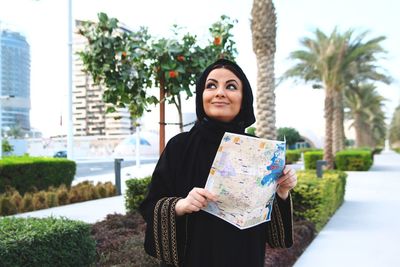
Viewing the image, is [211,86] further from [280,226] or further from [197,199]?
[280,226]

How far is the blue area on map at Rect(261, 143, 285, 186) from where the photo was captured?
162 centimetres

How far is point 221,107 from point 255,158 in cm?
31

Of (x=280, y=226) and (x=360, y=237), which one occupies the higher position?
(x=280, y=226)

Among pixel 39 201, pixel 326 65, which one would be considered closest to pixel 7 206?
pixel 39 201

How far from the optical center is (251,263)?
1729 mm

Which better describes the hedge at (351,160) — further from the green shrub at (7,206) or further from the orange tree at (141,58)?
the orange tree at (141,58)

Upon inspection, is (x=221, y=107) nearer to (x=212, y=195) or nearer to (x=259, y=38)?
(x=212, y=195)

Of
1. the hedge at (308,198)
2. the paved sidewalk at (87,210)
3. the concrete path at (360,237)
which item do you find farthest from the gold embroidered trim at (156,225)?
the paved sidewalk at (87,210)

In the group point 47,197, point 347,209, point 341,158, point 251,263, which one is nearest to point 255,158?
point 251,263

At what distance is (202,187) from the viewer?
1732mm

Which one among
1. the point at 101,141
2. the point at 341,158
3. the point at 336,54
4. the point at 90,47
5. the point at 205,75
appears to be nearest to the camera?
the point at 205,75

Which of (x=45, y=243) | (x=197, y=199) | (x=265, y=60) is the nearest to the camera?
(x=197, y=199)

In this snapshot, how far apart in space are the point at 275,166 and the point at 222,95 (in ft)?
1.21

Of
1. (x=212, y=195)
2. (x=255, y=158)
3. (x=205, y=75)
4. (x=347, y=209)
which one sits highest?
(x=205, y=75)
